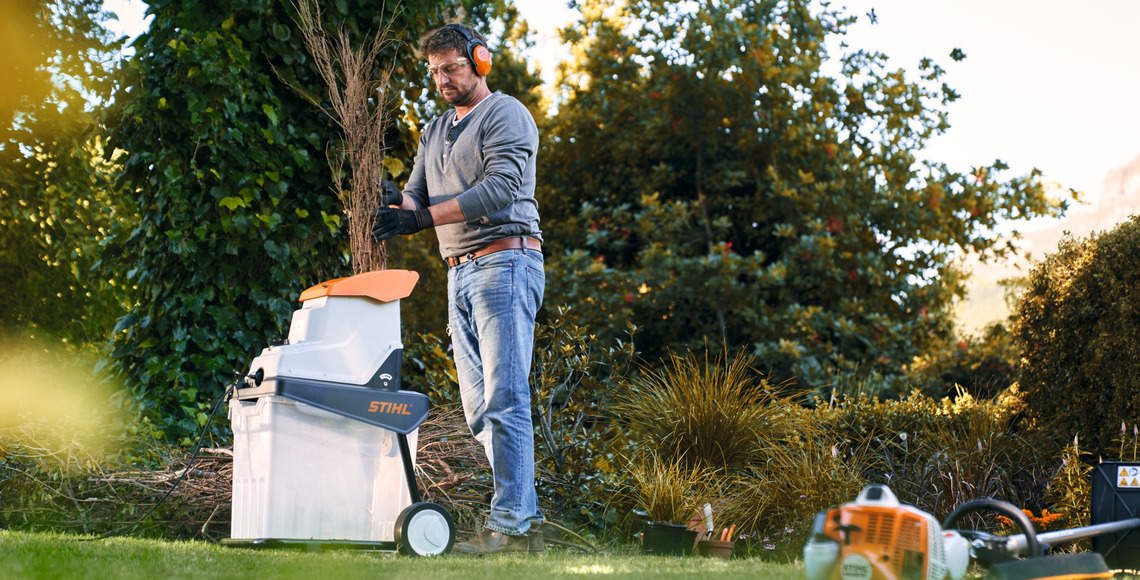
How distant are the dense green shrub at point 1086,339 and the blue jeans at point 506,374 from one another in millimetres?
3195

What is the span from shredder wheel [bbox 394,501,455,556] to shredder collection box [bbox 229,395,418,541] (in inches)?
3.2

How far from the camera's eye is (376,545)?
3.16 m

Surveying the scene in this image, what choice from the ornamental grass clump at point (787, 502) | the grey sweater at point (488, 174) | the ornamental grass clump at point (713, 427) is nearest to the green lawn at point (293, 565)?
the ornamental grass clump at point (787, 502)

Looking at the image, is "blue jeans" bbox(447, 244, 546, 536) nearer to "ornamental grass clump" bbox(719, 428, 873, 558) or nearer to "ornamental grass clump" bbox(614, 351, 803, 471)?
"ornamental grass clump" bbox(719, 428, 873, 558)

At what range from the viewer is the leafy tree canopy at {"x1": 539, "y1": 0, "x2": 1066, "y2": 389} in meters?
9.27

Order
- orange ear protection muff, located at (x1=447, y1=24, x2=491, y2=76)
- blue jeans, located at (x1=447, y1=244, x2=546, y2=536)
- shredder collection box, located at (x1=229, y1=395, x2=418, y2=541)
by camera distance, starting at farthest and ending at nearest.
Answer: orange ear protection muff, located at (x1=447, y1=24, x2=491, y2=76) → blue jeans, located at (x1=447, y1=244, x2=546, y2=536) → shredder collection box, located at (x1=229, y1=395, x2=418, y2=541)

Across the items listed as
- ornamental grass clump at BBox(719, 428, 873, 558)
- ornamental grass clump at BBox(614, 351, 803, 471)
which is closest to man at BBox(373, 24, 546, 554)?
ornamental grass clump at BBox(719, 428, 873, 558)

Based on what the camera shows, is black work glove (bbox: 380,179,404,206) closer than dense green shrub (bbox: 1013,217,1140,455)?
Yes

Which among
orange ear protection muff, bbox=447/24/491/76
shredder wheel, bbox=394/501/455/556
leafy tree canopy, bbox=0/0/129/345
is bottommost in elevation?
shredder wheel, bbox=394/501/455/556

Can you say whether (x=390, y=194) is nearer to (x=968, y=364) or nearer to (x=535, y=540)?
(x=535, y=540)

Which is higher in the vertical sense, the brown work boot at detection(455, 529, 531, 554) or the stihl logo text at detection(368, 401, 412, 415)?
the stihl logo text at detection(368, 401, 412, 415)

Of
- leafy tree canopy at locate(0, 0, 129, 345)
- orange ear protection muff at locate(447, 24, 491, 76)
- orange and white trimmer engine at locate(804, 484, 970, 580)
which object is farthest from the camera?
leafy tree canopy at locate(0, 0, 129, 345)

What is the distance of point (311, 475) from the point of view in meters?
3.09

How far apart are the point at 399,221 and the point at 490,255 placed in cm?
34
